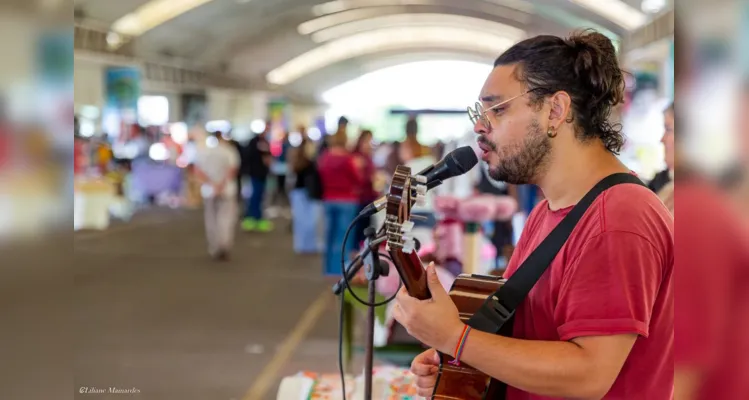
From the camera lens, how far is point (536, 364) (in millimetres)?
1078

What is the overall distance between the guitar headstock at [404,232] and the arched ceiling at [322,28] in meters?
9.59

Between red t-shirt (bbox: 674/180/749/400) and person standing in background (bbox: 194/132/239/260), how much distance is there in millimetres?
7750

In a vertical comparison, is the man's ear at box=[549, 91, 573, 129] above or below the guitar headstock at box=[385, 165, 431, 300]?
above

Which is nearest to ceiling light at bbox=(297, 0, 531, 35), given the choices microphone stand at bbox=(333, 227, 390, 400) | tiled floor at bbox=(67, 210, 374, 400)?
tiled floor at bbox=(67, 210, 374, 400)

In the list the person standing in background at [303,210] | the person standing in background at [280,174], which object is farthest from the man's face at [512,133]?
the person standing in background at [280,174]

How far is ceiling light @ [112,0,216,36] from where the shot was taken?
52.1 ft

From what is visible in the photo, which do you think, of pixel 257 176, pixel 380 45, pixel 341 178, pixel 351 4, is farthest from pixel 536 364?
pixel 380 45

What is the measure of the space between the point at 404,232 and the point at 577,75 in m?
0.38

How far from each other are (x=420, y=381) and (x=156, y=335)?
4048 mm

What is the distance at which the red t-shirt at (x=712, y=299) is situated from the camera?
0.67 metres

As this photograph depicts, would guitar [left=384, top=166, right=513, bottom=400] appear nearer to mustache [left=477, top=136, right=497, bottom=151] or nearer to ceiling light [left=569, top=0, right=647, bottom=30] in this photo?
mustache [left=477, top=136, right=497, bottom=151]

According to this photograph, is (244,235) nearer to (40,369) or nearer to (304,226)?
(304,226)

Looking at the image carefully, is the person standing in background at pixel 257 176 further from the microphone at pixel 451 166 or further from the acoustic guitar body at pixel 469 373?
the acoustic guitar body at pixel 469 373

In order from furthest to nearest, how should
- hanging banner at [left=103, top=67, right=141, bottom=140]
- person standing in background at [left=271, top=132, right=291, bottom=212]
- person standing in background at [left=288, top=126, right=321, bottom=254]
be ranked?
person standing in background at [left=271, top=132, right=291, bottom=212] < hanging banner at [left=103, top=67, right=141, bottom=140] < person standing in background at [left=288, top=126, right=321, bottom=254]
